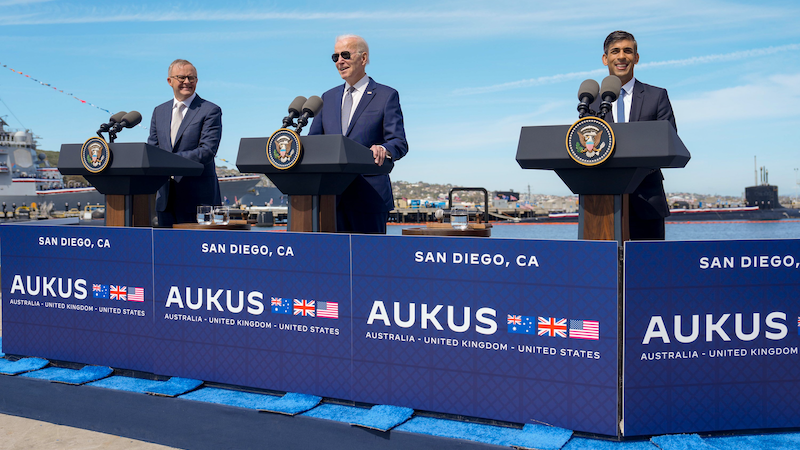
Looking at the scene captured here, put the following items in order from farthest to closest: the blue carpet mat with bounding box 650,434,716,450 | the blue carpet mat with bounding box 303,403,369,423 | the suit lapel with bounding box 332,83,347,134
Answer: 1. the suit lapel with bounding box 332,83,347,134
2. the blue carpet mat with bounding box 303,403,369,423
3. the blue carpet mat with bounding box 650,434,716,450

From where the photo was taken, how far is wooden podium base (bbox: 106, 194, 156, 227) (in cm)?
312

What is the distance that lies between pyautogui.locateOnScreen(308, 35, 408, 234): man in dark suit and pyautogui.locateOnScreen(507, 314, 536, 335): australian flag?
3.29 ft

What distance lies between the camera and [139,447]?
2.55m

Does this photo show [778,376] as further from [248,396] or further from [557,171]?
[248,396]

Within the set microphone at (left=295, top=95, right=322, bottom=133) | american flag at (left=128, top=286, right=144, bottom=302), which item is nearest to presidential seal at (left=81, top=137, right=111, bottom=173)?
american flag at (left=128, top=286, right=144, bottom=302)

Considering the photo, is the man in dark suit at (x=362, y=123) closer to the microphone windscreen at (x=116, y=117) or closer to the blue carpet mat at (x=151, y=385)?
the blue carpet mat at (x=151, y=385)

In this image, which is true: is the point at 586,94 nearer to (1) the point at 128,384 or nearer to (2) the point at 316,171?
(2) the point at 316,171

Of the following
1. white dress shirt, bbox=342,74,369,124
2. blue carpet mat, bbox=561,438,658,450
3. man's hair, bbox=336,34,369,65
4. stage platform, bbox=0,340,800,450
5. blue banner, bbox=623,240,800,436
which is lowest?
stage platform, bbox=0,340,800,450

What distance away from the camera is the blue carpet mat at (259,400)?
2346 millimetres

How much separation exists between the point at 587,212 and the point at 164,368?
80.9 inches

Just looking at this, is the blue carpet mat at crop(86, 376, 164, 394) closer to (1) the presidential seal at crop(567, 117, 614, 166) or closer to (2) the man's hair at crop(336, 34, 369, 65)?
(2) the man's hair at crop(336, 34, 369, 65)

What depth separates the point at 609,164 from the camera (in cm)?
204

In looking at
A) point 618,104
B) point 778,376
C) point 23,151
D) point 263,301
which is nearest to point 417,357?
point 263,301

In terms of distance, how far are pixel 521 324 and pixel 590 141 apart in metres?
0.69
